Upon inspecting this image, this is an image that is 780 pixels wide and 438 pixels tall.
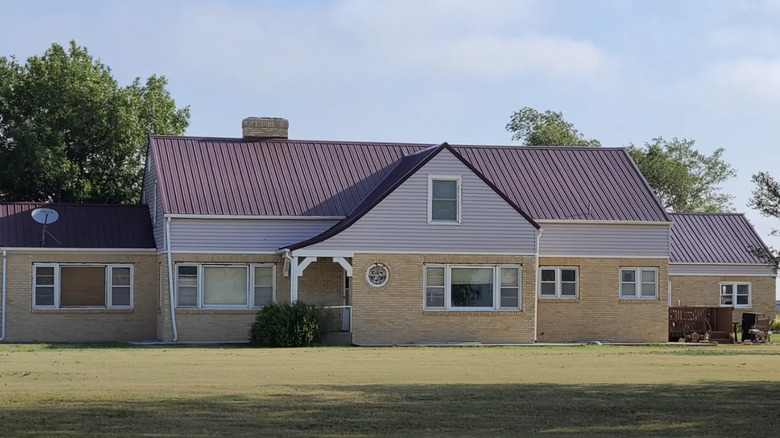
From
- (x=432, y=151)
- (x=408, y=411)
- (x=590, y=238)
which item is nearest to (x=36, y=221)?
(x=432, y=151)

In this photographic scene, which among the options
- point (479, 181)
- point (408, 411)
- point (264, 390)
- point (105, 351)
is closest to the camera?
point (408, 411)

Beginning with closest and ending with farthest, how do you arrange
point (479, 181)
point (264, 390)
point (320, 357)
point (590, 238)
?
point (264, 390)
point (320, 357)
point (479, 181)
point (590, 238)

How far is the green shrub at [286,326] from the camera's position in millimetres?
35250

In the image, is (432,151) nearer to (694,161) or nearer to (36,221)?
(36,221)

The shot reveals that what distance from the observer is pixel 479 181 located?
124 ft

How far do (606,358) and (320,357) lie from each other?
6662 millimetres

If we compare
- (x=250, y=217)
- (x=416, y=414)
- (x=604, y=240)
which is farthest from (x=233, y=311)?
(x=416, y=414)

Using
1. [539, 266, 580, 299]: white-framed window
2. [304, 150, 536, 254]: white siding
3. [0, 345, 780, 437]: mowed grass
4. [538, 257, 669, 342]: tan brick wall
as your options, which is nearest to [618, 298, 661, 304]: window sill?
[538, 257, 669, 342]: tan brick wall

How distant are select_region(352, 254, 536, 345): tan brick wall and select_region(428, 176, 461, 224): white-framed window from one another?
112 centimetres

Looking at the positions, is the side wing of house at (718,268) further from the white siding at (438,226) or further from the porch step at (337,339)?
the porch step at (337,339)

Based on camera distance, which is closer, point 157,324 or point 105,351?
point 105,351

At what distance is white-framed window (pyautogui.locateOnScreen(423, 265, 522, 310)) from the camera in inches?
1494

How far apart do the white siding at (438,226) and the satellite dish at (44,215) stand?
888 cm

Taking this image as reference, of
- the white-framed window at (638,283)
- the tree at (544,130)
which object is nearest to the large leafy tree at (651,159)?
the tree at (544,130)
